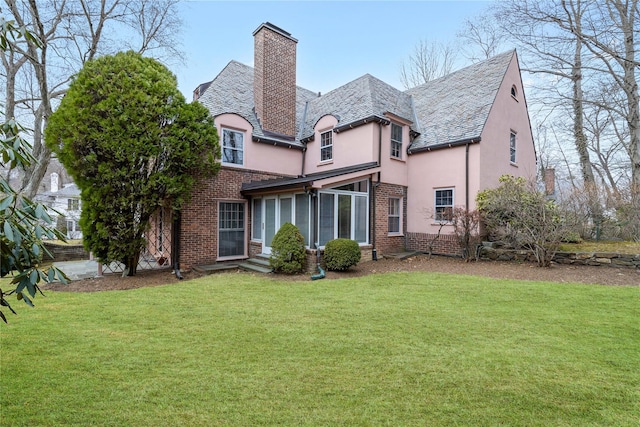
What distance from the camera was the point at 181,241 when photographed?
9945mm

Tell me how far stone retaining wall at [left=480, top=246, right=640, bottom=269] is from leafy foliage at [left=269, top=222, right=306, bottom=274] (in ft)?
22.4

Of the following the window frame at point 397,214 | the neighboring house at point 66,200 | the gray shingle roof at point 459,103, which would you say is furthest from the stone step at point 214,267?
the neighboring house at point 66,200

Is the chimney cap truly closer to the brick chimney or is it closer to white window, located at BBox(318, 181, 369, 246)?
the brick chimney

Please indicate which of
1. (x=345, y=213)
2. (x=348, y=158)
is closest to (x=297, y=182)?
(x=345, y=213)

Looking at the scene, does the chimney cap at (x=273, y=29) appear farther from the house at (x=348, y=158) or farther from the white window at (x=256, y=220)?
the white window at (x=256, y=220)

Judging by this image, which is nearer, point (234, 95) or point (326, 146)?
point (234, 95)

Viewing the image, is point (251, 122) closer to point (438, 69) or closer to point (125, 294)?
point (125, 294)

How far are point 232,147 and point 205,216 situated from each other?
2.78 m

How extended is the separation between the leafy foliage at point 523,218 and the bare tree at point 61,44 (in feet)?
55.2

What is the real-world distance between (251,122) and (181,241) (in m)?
5.41

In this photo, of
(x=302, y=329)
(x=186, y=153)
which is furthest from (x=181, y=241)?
(x=302, y=329)

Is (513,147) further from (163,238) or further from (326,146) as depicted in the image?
(163,238)

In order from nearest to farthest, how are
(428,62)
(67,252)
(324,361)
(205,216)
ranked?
(324,361), (205,216), (67,252), (428,62)

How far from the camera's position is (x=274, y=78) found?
12766mm
